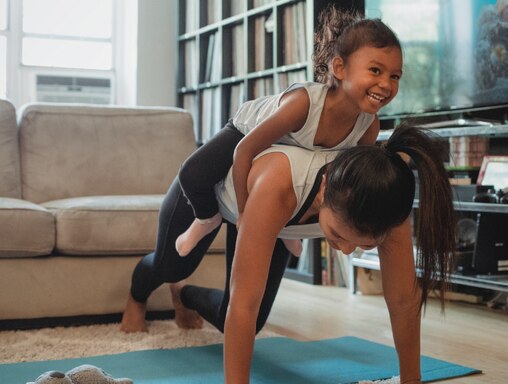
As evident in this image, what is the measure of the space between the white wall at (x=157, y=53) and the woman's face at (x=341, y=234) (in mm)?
3854

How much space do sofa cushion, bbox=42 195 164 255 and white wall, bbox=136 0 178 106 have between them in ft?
8.88

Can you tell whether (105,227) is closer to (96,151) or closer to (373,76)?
(96,151)

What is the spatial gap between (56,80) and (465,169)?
306cm

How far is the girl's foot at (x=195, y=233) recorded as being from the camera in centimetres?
187

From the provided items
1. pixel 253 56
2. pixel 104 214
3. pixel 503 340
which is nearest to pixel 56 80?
pixel 253 56

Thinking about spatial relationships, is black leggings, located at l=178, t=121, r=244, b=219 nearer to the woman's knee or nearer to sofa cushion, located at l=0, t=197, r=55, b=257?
the woman's knee

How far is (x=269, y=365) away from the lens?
1978 mm

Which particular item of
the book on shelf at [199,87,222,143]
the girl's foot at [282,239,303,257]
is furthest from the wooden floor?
→ the book on shelf at [199,87,222,143]

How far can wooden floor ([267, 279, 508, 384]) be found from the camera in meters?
2.16

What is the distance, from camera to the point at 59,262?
2479 millimetres

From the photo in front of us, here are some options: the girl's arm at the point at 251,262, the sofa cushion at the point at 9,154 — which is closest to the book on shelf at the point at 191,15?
the sofa cushion at the point at 9,154

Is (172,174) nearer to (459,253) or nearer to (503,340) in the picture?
(459,253)

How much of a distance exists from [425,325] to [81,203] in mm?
1271

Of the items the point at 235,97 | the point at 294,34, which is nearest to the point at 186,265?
the point at 294,34
